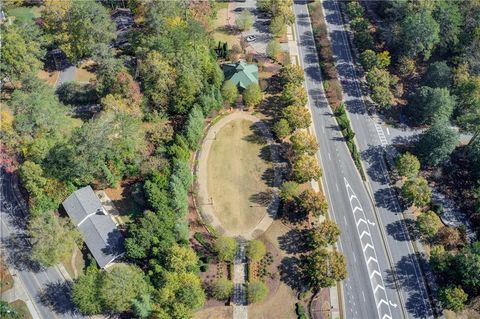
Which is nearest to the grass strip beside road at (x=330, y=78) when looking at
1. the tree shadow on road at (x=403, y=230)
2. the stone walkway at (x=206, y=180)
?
the tree shadow on road at (x=403, y=230)

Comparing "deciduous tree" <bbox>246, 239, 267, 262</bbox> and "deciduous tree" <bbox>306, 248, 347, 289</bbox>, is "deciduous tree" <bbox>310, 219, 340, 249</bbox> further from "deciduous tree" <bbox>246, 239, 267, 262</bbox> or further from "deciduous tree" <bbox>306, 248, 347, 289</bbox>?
"deciduous tree" <bbox>246, 239, 267, 262</bbox>

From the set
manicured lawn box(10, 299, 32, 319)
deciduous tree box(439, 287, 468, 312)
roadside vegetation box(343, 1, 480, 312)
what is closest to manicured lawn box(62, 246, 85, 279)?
manicured lawn box(10, 299, 32, 319)

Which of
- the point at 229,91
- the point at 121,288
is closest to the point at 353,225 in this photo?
the point at 229,91

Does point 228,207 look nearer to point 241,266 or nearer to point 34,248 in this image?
point 241,266

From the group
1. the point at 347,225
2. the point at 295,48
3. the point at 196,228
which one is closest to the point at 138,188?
the point at 196,228

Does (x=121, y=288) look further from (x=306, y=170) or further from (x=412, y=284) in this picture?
(x=412, y=284)

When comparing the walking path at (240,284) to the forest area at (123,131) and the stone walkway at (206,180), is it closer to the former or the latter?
the stone walkway at (206,180)
